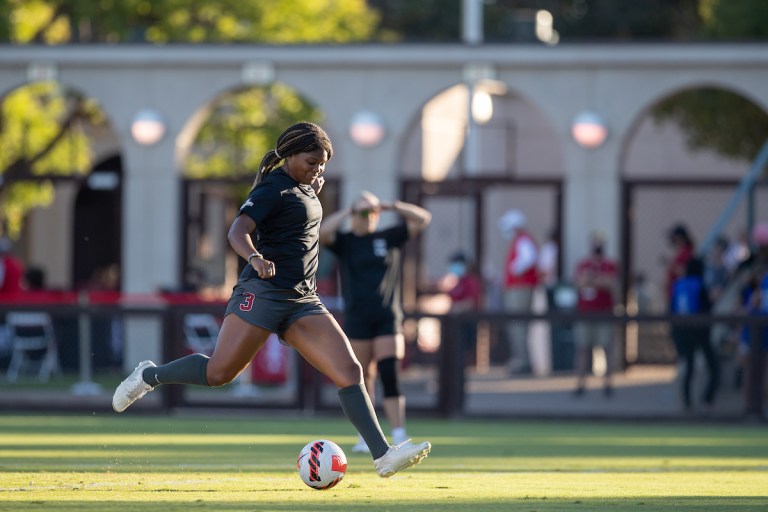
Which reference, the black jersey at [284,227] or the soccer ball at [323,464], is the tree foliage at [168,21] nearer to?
the black jersey at [284,227]

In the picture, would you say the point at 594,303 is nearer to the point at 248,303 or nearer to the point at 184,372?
the point at 184,372

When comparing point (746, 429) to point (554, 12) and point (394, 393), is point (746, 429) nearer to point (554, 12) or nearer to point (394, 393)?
point (394, 393)

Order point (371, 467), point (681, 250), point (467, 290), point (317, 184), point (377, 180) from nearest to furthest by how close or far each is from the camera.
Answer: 1. point (317, 184)
2. point (371, 467)
3. point (681, 250)
4. point (467, 290)
5. point (377, 180)

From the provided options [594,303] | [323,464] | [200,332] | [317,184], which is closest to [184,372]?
[323,464]

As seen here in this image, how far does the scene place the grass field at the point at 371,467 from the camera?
794 centimetres

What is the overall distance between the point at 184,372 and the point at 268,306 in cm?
78

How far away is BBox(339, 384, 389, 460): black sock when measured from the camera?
26.9 feet

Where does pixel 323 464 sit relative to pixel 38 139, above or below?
below

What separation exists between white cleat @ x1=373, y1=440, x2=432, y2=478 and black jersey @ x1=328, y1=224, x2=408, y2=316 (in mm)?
3728

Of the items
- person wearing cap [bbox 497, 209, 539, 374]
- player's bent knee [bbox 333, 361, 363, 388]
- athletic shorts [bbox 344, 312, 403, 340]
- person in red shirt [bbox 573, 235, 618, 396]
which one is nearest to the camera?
player's bent knee [bbox 333, 361, 363, 388]

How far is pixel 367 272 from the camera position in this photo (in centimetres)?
1190

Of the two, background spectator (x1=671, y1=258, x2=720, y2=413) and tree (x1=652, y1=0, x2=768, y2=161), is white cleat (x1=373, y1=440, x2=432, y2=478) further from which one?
tree (x1=652, y1=0, x2=768, y2=161)

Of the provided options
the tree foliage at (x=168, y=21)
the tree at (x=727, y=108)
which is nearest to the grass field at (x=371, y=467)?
the tree foliage at (x=168, y=21)

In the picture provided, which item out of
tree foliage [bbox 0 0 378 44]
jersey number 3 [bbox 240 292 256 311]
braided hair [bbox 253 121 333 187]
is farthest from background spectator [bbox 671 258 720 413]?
tree foliage [bbox 0 0 378 44]
